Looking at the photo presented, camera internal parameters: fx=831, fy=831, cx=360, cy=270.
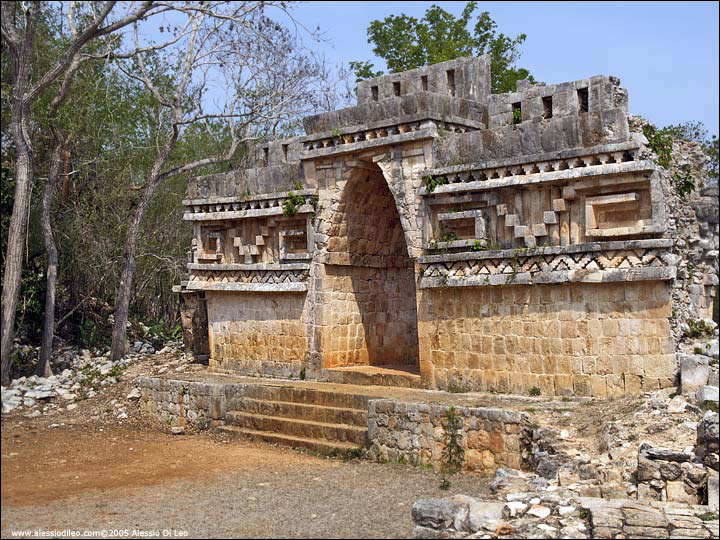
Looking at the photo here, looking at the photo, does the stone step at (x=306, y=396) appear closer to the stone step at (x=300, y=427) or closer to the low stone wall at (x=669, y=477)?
the stone step at (x=300, y=427)

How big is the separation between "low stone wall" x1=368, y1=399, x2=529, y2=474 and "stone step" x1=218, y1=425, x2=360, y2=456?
16.7 inches

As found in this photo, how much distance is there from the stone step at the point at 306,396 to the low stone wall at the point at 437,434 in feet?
2.07

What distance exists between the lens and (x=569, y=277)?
10.5 meters

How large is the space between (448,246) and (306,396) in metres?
3.00

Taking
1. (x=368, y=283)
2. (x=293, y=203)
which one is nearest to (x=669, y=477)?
(x=368, y=283)

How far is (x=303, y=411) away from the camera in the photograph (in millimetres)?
11945

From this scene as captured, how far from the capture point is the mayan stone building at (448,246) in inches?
407

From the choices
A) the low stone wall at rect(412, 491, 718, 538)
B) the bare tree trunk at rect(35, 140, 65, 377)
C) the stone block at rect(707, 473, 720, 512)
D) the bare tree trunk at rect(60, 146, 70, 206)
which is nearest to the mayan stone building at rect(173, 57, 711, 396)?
the bare tree trunk at rect(35, 140, 65, 377)

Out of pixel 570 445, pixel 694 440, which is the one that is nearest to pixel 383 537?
pixel 570 445

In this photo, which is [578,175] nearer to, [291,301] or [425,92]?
[425,92]

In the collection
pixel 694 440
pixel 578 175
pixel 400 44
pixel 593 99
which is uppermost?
pixel 400 44

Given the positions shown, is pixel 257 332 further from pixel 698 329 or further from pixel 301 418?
pixel 698 329

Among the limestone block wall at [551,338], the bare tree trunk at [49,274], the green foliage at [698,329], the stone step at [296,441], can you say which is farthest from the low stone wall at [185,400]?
the green foliage at [698,329]

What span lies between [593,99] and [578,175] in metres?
1.06
